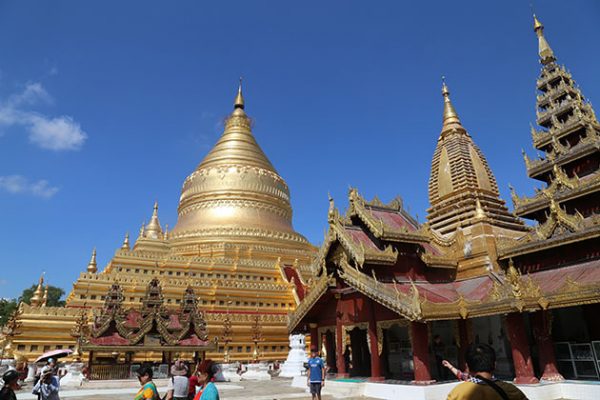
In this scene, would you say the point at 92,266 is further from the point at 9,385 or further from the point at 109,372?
the point at 9,385

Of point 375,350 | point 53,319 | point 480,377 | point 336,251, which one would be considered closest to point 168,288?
point 53,319

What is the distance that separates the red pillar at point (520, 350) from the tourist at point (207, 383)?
8702 mm

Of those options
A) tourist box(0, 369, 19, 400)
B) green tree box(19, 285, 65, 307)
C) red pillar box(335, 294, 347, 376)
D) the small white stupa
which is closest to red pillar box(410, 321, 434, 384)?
red pillar box(335, 294, 347, 376)

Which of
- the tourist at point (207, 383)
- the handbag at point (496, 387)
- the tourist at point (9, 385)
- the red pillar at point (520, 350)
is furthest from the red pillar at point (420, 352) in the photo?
the tourist at point (9, 385)

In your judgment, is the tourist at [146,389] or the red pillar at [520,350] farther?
the red pillar at [520,350]

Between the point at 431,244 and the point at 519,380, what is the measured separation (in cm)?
655

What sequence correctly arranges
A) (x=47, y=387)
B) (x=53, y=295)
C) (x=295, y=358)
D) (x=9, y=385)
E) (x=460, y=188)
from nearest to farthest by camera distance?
(x=9, y=385) < (x=47, y=387) < (x=460, y=188) < (x=295, y=358) < (x=53, y=295)

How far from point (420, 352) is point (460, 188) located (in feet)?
31.6

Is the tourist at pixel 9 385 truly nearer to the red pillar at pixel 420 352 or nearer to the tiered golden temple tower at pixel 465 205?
the red pillar at pixel 420 352

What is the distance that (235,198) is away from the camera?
132ft

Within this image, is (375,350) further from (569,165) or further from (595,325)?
(569,165)

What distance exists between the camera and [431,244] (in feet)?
53.4

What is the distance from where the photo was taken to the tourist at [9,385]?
14.6 feet

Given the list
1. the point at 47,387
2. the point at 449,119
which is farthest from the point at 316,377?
the point at 449,119
